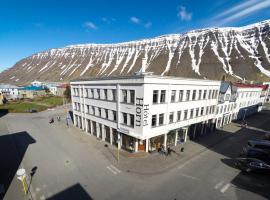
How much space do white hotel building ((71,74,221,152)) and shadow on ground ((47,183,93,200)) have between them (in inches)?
277

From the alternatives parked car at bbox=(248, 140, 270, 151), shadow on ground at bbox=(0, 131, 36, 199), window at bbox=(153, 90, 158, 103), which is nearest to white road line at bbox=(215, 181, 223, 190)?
parked car at bbox=(248, 140, 270, 151)

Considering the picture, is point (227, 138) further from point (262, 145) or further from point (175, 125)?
point (175, 125)

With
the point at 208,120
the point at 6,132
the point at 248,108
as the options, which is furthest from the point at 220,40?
the point at 6,132

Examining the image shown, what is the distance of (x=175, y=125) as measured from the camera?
74.0 feet

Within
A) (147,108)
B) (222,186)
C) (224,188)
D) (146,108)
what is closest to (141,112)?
(146,108)

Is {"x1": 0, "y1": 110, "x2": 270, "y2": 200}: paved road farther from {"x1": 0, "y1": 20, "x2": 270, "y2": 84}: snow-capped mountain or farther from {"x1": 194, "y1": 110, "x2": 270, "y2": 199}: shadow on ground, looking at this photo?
{"x1": 0, "y1": 20, "x2": 270, "y2": 84}: snow-capped mountain

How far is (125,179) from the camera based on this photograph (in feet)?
50.4

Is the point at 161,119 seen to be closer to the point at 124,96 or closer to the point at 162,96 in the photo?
the point at 162,96

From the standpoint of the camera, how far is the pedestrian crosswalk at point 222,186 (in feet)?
46.5

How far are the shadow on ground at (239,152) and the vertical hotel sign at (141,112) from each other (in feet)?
37.0

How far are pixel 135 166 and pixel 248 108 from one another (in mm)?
44240

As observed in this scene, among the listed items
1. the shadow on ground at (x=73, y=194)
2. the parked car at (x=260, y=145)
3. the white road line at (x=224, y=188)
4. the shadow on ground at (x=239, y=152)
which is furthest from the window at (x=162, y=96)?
the parked car at (x=260, y=145)

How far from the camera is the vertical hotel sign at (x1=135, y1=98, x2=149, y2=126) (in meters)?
18.0

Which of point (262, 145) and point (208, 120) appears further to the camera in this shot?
point (208, 120)
